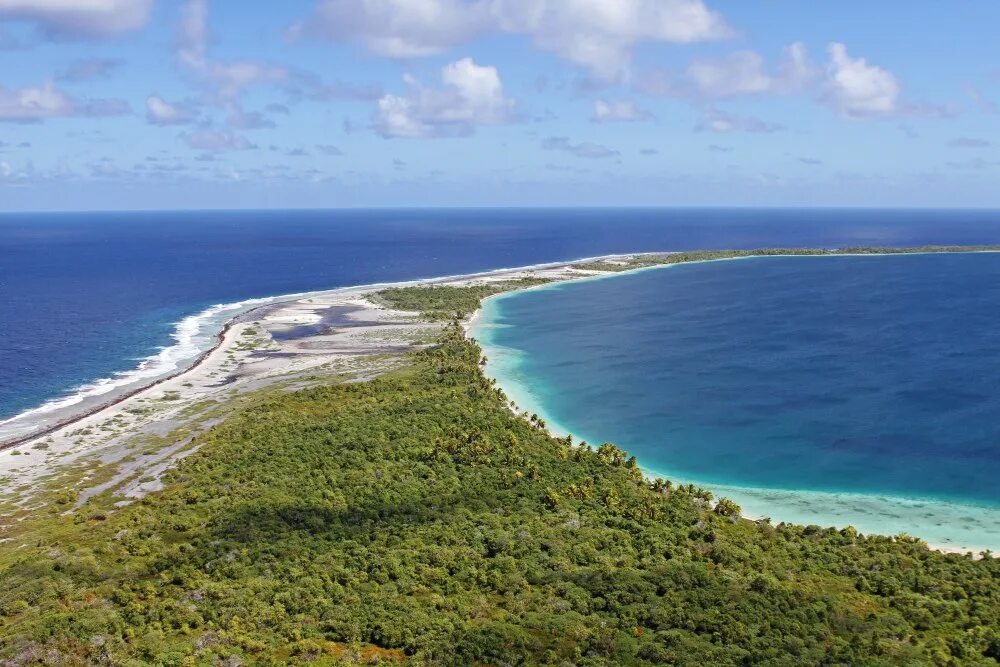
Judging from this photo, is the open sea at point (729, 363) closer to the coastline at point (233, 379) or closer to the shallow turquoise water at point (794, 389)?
the shallow turquoise water at point (794, 389)

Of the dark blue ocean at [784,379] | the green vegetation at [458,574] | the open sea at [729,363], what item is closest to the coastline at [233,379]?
the open sea at [729,363]

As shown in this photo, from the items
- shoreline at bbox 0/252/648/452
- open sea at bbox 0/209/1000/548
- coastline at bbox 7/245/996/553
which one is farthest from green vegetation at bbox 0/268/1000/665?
shoreline at bbox 0/252/648/452

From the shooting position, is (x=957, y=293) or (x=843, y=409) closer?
(x=843, y=409)

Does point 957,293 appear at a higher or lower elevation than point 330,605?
higher

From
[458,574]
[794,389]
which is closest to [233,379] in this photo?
[458,574]

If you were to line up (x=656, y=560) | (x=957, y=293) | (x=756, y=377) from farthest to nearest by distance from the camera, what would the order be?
(x=957, y=293)
(x=756, y=377)
(x=656, y=560)

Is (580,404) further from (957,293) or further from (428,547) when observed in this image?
(957,293)

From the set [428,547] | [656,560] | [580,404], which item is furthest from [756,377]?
[428,547]
